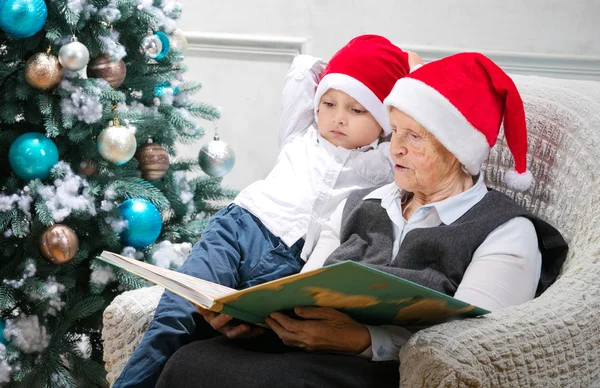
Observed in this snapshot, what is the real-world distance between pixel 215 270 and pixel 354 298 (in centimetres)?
50

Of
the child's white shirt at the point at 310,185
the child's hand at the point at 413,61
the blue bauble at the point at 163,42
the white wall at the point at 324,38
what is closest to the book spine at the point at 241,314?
the child's white shirt at the point at 310,185

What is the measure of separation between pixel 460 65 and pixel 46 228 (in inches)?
47.3

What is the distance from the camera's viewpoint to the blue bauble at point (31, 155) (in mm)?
1999

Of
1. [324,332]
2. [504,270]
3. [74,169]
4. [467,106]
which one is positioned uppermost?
[467,106]

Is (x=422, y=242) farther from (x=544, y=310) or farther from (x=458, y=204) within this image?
(x=544, y=310)

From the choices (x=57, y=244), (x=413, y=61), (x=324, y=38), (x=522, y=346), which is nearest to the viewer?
(x=522, y=346)

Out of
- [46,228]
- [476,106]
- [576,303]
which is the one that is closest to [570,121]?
[476,106]

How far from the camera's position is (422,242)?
140 cm

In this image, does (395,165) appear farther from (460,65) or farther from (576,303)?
(576,303)

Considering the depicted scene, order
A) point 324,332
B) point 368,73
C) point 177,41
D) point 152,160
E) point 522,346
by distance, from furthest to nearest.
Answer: point 177,41, point 152,160, point 368,73, point 324,332, point 522,346

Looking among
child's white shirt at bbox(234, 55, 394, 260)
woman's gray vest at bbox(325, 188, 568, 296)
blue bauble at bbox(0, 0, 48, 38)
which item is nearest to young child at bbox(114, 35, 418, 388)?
child's white shirt at bbox(234, 55, 394, 260)

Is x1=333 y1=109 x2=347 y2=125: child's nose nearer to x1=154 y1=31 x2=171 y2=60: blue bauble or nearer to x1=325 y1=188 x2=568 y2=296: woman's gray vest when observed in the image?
x1=325 y1=188 x2=568 y2=296: woman's gray vest

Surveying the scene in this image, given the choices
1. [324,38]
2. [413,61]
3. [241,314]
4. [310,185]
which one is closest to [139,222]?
[310,185]

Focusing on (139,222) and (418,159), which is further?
(139,222)
